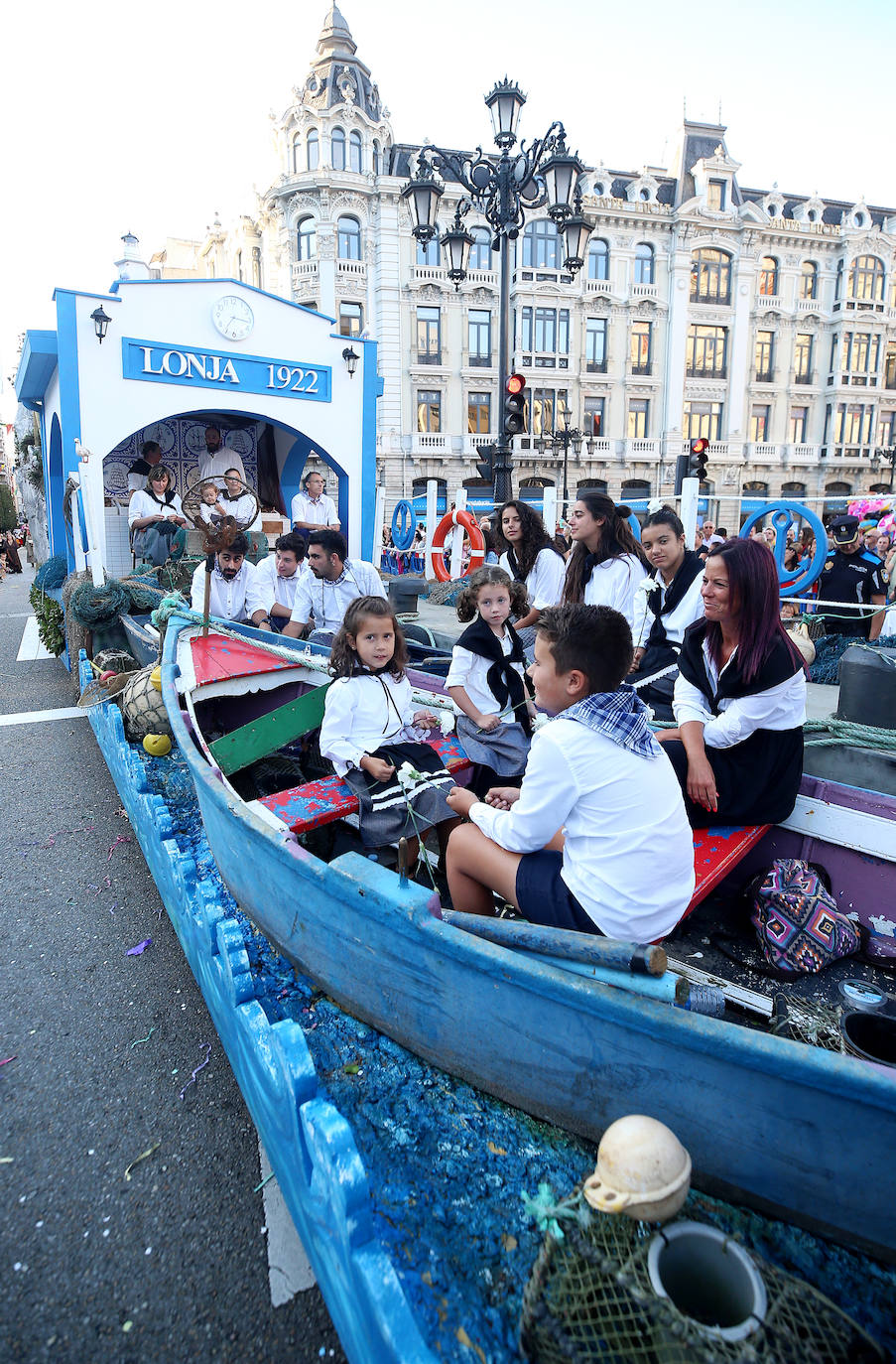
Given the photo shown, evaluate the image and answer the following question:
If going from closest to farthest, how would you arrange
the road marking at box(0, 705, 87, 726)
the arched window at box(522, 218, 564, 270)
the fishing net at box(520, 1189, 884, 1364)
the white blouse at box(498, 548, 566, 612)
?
1. the fishing net at box(520, 1189, 884, 1364)
2. the white blouse at box(498, 548, 566, 612)
3. the road marking at box(0, 705, 87, 726)
4. the arched window at box(522, 218, 564, 270)

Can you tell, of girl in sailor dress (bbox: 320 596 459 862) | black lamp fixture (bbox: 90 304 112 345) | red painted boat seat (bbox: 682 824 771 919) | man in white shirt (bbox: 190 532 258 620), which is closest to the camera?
red painted boat seat (bbox: 682 824 771 919)

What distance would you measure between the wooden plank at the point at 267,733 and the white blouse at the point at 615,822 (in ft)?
7.21

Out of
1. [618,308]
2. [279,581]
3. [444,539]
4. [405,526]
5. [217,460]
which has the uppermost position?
[618,308]

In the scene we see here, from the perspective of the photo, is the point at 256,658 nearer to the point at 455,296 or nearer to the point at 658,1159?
the point at 658,1159

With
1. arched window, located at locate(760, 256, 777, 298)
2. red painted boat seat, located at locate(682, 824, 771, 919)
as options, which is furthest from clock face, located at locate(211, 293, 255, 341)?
arched window, located at locate(760, 256, 777, 298)

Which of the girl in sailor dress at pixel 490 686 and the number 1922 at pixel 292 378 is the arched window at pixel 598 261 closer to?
the number 1922 at pixel 292 378

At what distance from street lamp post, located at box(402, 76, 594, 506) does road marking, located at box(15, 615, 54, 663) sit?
7527mm

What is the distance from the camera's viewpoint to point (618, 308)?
32.2 meters

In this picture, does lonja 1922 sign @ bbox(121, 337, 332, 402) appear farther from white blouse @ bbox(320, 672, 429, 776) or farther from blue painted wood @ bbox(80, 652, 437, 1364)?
blue painted wood @ bbox(80, 652, 437, 1364)

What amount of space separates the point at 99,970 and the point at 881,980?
133 inches

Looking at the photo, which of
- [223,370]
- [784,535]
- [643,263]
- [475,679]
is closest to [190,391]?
[223,370]

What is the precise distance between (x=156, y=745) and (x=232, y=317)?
8096 millimetres

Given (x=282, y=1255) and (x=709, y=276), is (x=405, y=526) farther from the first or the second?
(x=709, y=276)

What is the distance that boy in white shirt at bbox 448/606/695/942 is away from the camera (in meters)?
2.00
